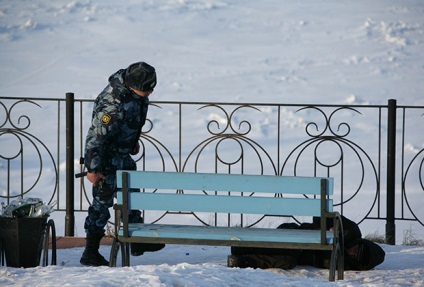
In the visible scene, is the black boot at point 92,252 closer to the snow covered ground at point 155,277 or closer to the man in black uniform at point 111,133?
the man in black uniform at point 111,133

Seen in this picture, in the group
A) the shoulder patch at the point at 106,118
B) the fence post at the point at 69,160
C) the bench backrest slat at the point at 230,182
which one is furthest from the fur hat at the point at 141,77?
the fence post at the point at 69,160

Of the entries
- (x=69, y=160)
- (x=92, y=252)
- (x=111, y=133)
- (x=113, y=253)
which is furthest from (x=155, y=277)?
(x=69, y=160)

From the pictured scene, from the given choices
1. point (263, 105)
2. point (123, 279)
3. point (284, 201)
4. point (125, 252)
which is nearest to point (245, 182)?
→ point (284, 201)

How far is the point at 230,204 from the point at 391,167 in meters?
3.37

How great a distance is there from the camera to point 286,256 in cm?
707

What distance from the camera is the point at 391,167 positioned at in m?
9.30

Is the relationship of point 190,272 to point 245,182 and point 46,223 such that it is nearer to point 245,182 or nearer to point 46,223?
point 245,182

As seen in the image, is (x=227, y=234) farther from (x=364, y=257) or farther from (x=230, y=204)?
(x=364, y=257)

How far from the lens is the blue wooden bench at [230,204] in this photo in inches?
247

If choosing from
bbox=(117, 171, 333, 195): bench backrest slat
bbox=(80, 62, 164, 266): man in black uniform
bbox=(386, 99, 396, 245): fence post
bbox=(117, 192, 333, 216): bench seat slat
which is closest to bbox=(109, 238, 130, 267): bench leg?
bbox=(117, 192, 333, 216): bench seat slat

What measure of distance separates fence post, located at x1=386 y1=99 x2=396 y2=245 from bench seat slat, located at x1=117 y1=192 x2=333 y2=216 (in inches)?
123

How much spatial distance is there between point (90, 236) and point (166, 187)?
125 centimetres

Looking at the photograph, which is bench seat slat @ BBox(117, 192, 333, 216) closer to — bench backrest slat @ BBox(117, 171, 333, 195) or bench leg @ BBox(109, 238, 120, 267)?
bench backrest slat @ BBox(117, 171, 333, 195)

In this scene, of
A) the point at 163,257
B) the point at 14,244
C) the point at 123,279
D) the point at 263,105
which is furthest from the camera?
the point at 263,105
